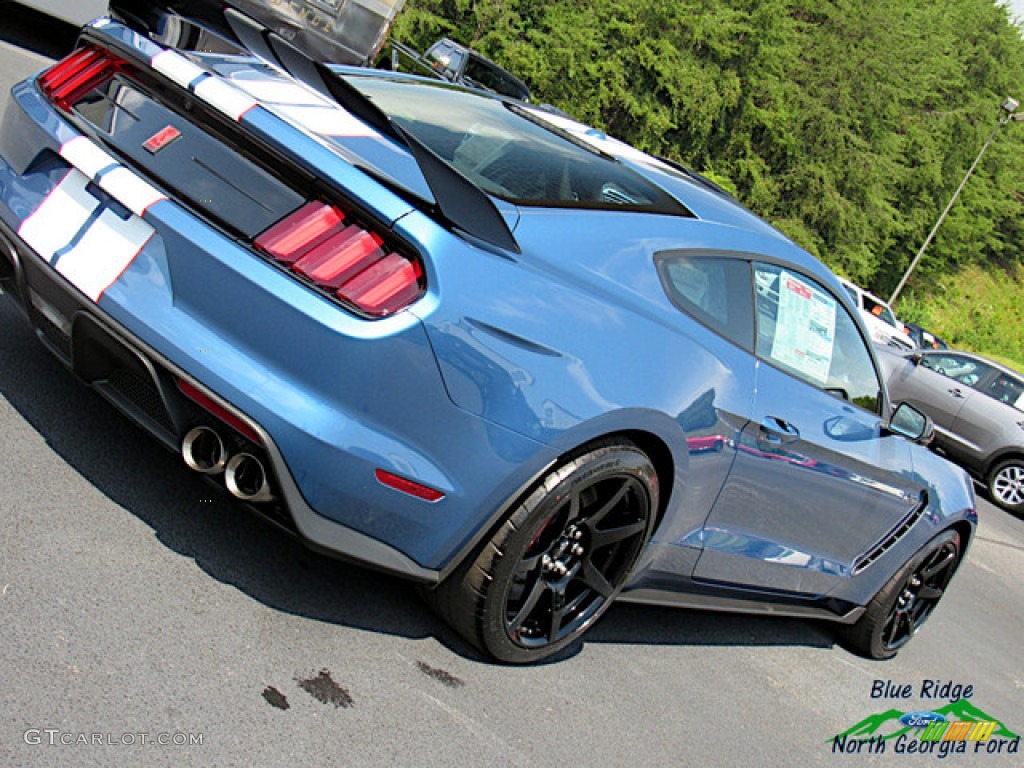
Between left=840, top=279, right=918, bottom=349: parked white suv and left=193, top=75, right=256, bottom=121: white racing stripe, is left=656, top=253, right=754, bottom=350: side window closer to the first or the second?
left=193, top=75, right=256, bottom=121: white racing stripe

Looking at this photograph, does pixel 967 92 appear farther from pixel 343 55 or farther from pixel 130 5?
pixel 130 5

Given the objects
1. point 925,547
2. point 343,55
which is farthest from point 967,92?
point 925,547

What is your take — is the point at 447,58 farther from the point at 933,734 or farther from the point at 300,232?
the point at 300,232

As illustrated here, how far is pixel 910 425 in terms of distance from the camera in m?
4.57

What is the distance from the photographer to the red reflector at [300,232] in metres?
2.83

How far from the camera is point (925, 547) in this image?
496 centimetres

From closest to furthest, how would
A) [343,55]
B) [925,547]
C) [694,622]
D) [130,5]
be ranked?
[130,5], [694,622], [925,547], [343,55]

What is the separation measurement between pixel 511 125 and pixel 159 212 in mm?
1500

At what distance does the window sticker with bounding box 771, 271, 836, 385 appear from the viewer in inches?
154

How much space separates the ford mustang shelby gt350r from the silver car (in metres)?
9.66

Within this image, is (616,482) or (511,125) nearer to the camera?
(616,482)

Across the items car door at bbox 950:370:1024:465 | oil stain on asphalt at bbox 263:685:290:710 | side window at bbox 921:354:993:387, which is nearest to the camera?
oil stain on asphalt at bbox 263:685:290:710

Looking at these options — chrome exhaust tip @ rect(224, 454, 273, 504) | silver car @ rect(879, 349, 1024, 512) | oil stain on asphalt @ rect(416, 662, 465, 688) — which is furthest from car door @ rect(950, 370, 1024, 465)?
chrome exhaust tip @ rect(224, 454, 273, 504)

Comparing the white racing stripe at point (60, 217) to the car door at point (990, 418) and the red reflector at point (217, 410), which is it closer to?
the red reflector at point (217, 410)
